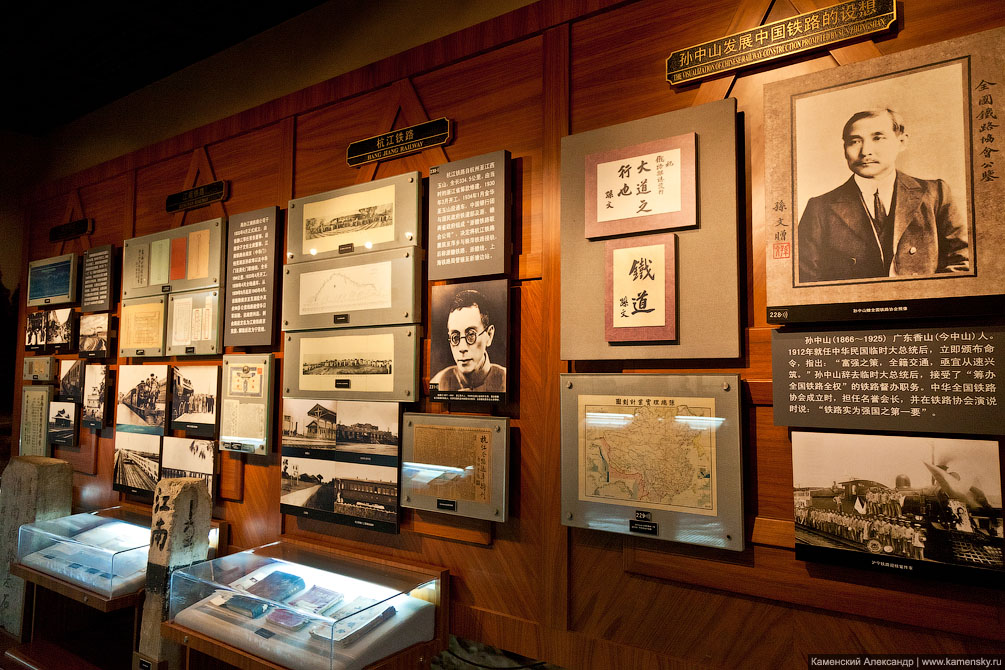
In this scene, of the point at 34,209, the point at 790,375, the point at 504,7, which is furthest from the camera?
the point at 34,209

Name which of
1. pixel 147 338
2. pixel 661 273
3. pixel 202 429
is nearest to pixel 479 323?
pixel 661 273

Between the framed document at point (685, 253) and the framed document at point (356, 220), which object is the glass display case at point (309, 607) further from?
the framed document at point (356, 220)

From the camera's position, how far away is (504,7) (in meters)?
2.55

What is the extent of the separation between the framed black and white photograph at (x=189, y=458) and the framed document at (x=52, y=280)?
5.27 feet

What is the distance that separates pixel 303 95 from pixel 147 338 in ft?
5.90

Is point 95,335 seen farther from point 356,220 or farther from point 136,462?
point 356,220

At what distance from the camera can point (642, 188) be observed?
201 cm

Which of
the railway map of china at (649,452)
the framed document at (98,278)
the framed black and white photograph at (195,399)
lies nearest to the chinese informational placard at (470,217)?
the railway map of china at (649,452)

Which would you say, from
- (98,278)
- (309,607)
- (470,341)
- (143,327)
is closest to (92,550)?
(143,327)

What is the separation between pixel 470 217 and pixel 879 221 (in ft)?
4.56

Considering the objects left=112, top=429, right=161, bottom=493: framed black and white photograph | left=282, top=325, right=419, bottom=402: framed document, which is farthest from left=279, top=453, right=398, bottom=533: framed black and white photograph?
left=112, top=429, right=161, bottom=493: framed black and white photograph

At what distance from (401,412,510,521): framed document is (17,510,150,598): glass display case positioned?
4.88ft

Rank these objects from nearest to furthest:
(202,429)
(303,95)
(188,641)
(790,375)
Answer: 1. (790,375)
2. (188,641)
3. (303,95)
4. (202,429)

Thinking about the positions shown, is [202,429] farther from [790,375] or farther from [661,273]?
[790,375]
